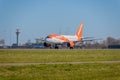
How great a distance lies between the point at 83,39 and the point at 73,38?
962 cm

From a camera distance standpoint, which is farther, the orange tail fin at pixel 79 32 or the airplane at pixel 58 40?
the orange tail fin at pixel 79 32

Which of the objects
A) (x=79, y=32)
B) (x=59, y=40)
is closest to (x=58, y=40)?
(x=59, y=40)

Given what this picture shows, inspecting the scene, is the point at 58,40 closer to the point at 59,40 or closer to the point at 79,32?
the point at 59,40

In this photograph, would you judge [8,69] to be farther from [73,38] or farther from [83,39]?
[83,39]

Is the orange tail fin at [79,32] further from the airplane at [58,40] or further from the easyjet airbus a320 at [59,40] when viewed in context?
the airplane at [58,40]

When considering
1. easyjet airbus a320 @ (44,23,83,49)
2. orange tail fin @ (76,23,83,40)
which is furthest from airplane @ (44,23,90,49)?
orange tail fin @ (76,23,83,40)

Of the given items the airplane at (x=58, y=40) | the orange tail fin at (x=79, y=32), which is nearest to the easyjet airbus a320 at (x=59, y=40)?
the airplane at (x=58, y=40)

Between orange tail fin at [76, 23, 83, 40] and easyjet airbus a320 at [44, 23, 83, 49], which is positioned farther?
orange tail fin at [76, 23, 83, 40]

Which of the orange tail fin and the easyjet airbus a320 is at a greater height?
the orange tail fin

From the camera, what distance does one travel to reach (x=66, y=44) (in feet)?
305

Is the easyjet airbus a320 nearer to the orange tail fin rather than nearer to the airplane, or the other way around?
the airplane

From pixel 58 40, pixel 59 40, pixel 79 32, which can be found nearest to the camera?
pixel 58 40

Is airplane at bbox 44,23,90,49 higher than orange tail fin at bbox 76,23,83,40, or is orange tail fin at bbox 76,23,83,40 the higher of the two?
orange tail fin at bbox 76,23,83,40

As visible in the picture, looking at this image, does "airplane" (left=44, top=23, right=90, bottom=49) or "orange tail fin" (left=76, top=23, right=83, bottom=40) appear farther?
"orange tail fin" (left=76, top=23, right=83, bottom=40)
